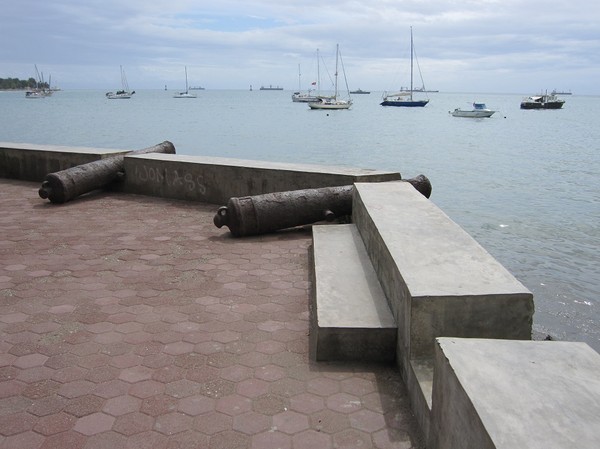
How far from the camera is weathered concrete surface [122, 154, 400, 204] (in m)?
7.43

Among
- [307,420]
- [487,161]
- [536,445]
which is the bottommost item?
[487,161]

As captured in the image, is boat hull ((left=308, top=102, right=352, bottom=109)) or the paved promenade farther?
boat hull ((left=308, top=102, right=352, bottom=109))

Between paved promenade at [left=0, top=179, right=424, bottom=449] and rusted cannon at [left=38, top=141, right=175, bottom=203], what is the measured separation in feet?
7.67

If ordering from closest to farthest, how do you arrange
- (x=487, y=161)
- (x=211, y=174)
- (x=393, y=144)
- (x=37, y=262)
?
(x=37, y=262) < (x=211, y=174) < (x=487, y=161) < (x=393, y=144)

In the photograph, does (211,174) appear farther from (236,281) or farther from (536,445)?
(536,445)

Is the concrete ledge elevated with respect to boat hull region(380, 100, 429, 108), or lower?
lower

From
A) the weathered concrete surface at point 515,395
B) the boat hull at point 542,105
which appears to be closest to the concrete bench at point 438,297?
the weathered concrete surface at point 515,395

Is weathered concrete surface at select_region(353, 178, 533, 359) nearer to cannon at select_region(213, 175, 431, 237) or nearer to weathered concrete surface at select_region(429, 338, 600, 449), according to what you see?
weathered concrete surface at select_region(429, 338, 600, 449)

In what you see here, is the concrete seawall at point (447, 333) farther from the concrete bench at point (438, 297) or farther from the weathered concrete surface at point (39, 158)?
the weathered concrete surface at point (39, 158)

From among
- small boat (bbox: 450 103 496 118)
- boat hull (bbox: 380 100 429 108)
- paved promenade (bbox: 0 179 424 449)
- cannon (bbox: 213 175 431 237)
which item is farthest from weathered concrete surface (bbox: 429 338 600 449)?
boat hull (bbox: 380 100 429 108)

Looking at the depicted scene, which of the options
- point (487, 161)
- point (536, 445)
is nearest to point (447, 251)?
point (536, 445)

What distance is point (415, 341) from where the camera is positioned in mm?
2969

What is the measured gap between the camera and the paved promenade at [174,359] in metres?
2.78

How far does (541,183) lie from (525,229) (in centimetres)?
1074
